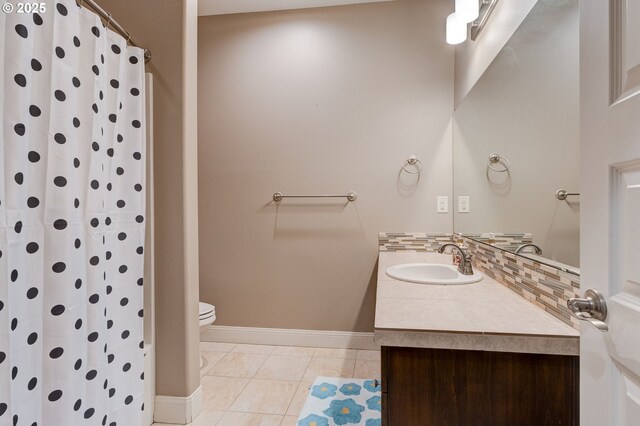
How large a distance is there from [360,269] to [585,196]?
6.12 ft

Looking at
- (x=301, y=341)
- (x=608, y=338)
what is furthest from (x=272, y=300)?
(x=608, y=338)

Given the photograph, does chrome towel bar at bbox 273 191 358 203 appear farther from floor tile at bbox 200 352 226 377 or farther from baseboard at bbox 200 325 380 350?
floor tile at bbox 200 352 226 377

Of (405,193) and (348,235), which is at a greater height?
(405,193)

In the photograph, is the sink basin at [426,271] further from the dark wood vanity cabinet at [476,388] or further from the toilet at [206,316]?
the toilet at [206,316]

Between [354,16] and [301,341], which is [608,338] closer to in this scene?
[301,341]

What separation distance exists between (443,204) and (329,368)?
142cm

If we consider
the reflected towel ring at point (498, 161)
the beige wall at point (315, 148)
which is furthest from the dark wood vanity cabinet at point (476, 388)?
the beige wall at point (315, 148)

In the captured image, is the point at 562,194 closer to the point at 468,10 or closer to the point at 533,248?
the point at 533,248

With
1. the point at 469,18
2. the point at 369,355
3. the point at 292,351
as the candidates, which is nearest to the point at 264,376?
the point at 292,351

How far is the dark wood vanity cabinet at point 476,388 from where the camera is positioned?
2.81 ft

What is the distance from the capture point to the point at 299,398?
5.91ft

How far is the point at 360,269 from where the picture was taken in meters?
2.46

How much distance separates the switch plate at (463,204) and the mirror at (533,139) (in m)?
0.18

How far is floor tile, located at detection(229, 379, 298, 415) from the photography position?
5.62 ft
